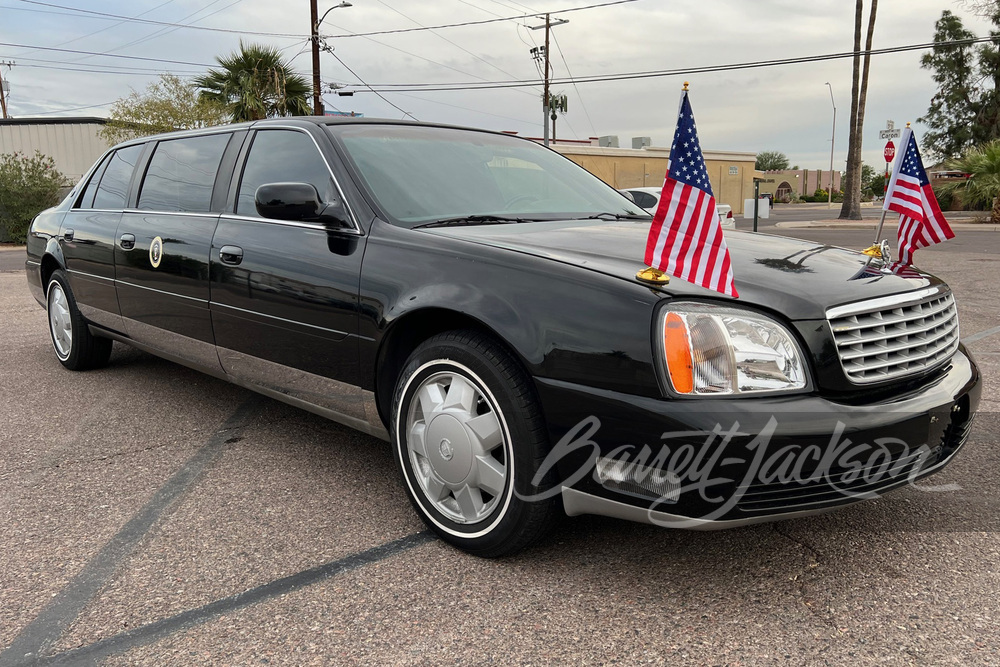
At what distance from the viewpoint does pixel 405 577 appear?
251 cm

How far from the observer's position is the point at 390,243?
2883mm

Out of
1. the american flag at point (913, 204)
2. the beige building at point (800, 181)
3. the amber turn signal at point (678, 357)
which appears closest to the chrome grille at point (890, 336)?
the amber turn signal at point (678, 357)

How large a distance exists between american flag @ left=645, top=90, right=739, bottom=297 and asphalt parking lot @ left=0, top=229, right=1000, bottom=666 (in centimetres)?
95

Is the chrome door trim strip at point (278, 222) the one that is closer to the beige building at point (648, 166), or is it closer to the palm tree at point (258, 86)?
the palm tree at point (258, 86)

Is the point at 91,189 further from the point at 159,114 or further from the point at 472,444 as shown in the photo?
the point at 159,114

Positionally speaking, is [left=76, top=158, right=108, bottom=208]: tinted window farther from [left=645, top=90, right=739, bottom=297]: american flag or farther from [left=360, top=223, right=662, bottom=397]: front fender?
[left=645, top=90, right=739, bottom=297]: american flag

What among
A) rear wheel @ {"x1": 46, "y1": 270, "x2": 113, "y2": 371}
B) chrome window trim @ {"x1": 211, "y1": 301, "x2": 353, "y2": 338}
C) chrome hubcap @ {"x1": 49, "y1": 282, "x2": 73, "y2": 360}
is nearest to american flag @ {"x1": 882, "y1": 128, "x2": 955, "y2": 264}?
chrome window trim @ {"x1": 211, "y1": 301, "x2": 353, "y2": 338}

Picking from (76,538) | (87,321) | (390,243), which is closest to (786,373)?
(390,243)

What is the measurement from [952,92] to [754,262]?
54132mm

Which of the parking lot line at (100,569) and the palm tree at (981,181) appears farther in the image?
the palm tree at (981,181)

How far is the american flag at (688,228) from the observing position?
2.28 meters

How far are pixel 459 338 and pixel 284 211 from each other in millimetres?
951

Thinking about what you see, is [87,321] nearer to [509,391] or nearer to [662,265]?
[509,391]

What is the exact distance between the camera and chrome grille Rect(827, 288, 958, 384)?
227 centimetres
